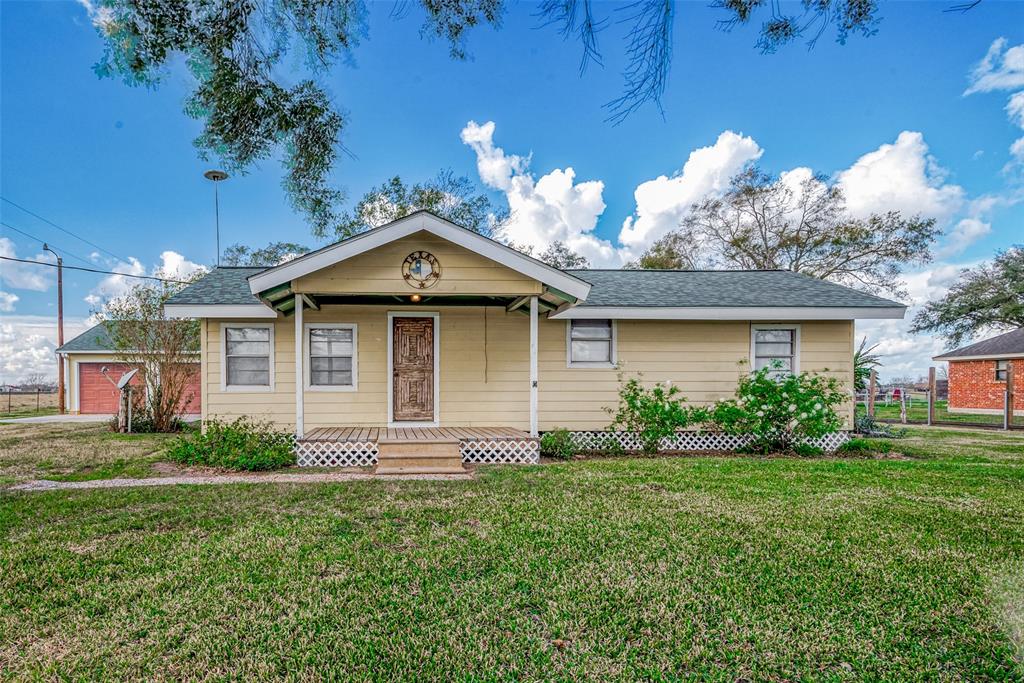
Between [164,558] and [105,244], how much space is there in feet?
77.0

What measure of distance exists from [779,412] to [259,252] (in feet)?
75.3

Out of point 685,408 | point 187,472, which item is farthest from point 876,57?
point 187,472

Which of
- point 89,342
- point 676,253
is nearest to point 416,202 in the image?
point 676,253

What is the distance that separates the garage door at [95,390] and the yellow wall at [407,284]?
16.0 meters

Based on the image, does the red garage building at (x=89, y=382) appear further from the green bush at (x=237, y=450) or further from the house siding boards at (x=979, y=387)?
the house siding boards at (x=979, y=387)

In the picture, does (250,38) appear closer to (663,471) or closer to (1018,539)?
(663,471)

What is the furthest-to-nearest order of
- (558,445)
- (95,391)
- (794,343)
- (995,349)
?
(995,349), (95,391), (794,343), (558,445)

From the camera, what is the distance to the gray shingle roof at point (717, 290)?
882 centimetres

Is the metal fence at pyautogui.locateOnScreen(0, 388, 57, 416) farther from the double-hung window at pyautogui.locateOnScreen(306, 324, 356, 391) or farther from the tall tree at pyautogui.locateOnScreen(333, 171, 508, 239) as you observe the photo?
the double-hung window at pyautogui.locateOnScreen(306, 324, 356, 391)

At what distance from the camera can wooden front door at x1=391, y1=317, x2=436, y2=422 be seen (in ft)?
28.9

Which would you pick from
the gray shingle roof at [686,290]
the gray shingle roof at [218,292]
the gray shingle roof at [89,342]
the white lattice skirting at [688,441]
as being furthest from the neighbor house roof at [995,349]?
the gray shingle roof at [89,342]

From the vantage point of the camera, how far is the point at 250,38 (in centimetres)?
349

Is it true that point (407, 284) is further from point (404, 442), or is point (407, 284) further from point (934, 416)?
point (934, 416)

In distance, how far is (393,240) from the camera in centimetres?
696
